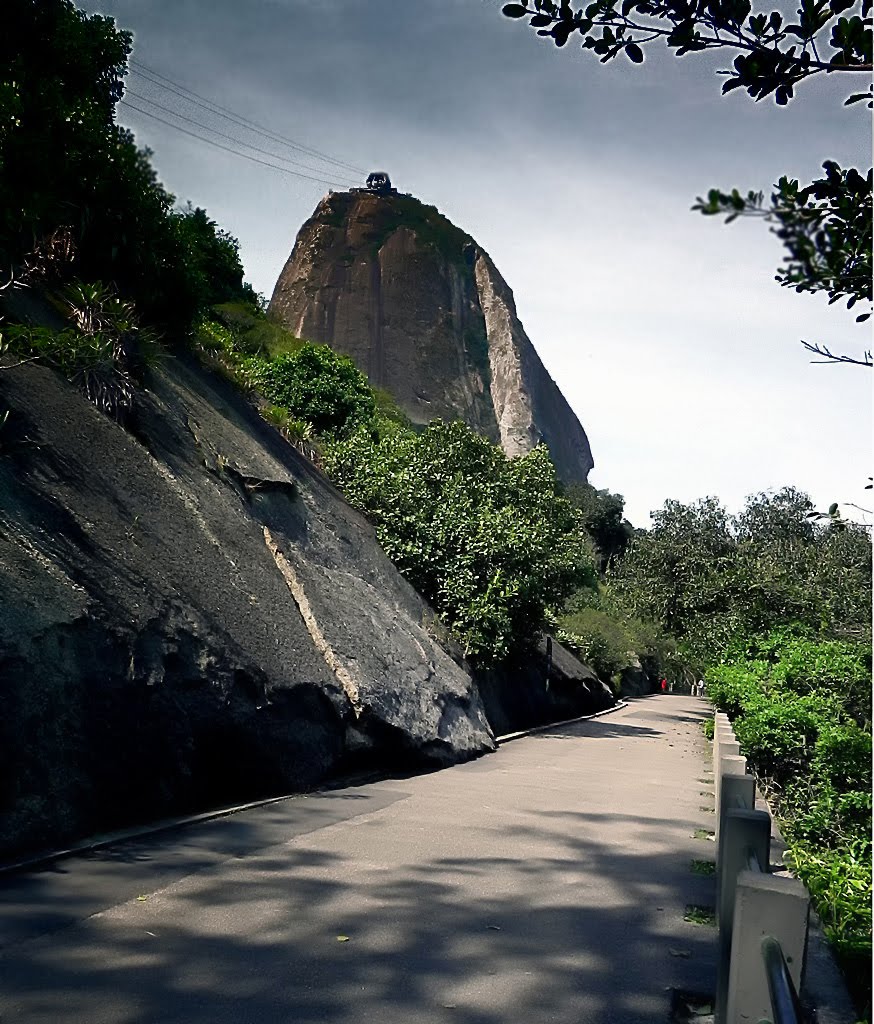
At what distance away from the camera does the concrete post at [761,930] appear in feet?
7.90

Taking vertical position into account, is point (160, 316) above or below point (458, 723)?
above

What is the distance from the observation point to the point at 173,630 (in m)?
9.18

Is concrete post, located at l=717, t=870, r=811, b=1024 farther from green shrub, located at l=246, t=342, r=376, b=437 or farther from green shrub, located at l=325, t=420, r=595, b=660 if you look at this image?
green shrub, located at l=246, t=342, r=376, b=437

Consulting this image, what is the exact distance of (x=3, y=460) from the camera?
8445 millimetres

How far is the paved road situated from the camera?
4.48m

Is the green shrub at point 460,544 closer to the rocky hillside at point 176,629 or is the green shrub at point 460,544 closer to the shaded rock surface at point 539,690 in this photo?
the shaded rock surface at point 539,690

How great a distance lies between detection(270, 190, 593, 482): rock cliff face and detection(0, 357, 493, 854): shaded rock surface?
2831 inches

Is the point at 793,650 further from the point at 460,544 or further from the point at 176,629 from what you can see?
the point at 176,629

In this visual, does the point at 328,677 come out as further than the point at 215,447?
No

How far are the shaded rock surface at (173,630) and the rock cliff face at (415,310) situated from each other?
7190cm

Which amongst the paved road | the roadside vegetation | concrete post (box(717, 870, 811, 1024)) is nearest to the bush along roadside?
the roadside vegetation

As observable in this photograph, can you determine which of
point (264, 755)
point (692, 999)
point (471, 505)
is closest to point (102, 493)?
point (264, 755)

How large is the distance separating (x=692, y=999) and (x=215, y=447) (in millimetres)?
10155

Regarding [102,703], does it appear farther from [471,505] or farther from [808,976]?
→ [471,505]
